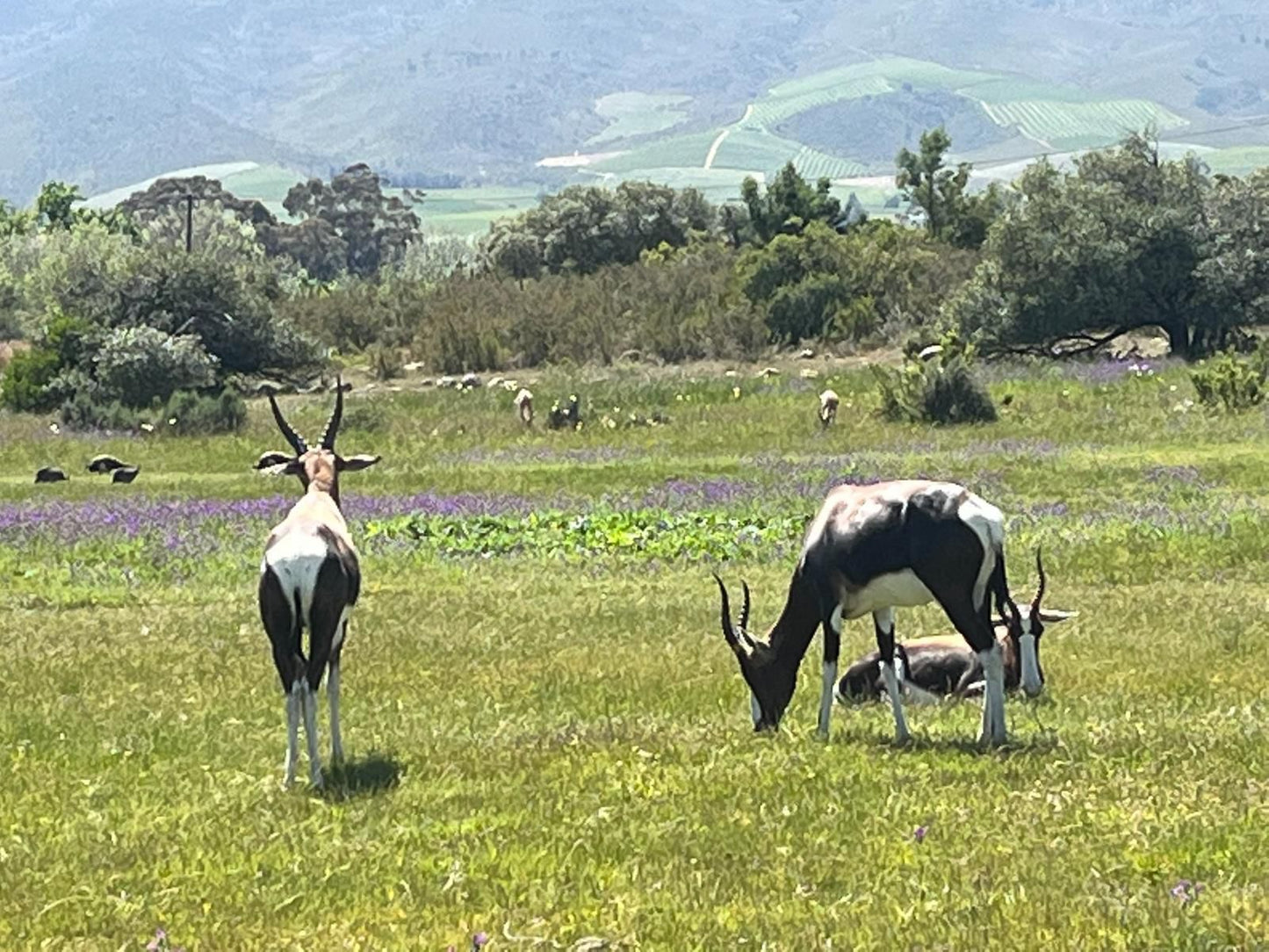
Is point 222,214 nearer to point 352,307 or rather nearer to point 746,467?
point 352,307

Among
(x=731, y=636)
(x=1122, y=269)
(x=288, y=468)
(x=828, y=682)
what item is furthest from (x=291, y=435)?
(x=1122, y=269)

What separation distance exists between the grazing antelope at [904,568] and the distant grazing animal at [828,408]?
31530 millimetres

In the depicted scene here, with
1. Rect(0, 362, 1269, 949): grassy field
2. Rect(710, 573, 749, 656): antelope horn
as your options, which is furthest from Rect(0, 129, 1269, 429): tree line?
Rect(710, 573, 749, 656): antelope horn

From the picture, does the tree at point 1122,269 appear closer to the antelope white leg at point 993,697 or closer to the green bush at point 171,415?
the green bush at point 171,415

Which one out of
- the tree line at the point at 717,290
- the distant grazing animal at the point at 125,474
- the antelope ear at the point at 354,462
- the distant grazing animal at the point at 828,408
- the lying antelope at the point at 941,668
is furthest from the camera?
the tree line at the point at 717,290

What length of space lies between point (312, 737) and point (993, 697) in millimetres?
4627

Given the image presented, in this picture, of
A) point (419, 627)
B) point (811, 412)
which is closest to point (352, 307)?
point (811, 412)

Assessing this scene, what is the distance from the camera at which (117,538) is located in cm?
2903

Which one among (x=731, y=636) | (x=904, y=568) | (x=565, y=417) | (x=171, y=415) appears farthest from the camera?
(x=171, y=415)

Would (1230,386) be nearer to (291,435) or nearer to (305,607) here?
(291,435)

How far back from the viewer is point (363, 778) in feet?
41.3

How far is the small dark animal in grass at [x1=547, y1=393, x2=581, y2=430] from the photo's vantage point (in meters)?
48.5

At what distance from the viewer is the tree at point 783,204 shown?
3752 inches

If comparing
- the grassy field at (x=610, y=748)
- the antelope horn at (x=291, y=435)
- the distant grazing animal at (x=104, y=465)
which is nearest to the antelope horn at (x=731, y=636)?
the grassy field at (x=610, y=748)
